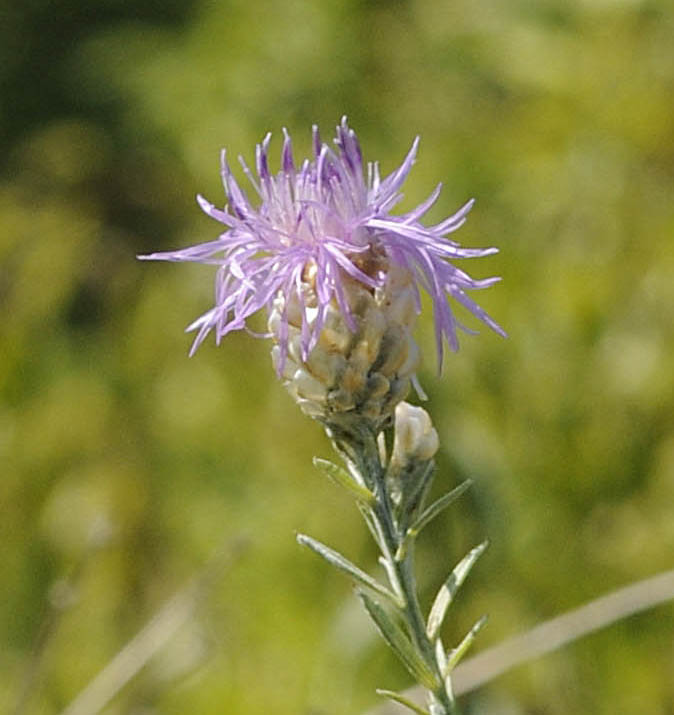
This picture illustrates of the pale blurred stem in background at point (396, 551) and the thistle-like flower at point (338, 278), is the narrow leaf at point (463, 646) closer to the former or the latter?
the pale blurred stem in background at point (396, 551)

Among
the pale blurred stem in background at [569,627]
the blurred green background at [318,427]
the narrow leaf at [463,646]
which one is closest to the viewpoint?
the narrow leaf at [463,646]

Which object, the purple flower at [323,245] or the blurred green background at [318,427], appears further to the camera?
the blurred green background at [318,427]

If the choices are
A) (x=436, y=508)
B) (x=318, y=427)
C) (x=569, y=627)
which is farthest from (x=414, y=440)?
(x=318, y=427)

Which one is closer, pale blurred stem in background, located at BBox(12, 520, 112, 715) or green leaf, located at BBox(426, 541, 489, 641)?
green leaf, located at BBox(426, 541, 489, 641)

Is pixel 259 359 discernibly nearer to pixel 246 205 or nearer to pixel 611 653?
pixel 611 653

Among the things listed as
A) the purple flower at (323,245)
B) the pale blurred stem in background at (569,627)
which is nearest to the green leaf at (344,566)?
the purple flower at (323,245)

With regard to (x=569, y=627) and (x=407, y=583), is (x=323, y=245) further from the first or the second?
(x=569, y=627)

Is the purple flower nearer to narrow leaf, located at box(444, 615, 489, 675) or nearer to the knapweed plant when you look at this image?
the knapweed plant

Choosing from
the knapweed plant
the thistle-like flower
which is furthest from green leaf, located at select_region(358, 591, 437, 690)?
the thistle-like flower
